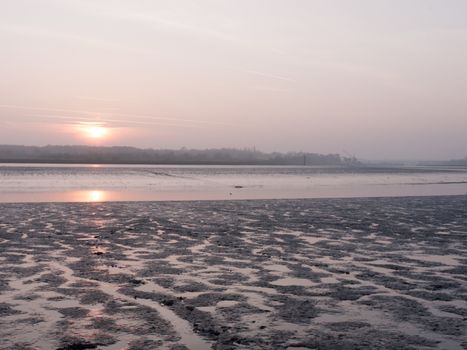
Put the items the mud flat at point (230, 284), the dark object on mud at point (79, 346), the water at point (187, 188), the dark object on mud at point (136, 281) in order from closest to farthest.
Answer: the dark object on mud at point (79, 346) < the mud flat at point (230, 284) < the dark object on mud at point (136, 281) < the water at point (187, 188)

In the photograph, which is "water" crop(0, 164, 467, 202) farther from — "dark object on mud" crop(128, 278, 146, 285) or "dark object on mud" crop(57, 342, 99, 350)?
"dark object on mud" crop(57, 342, 99, 350)

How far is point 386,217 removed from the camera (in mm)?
22078

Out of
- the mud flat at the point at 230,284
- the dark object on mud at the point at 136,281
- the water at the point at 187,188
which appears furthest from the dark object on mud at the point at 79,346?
the water at the point at 187,188

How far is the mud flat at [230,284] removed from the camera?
7.11 m

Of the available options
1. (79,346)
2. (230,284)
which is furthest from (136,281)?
(79,346)

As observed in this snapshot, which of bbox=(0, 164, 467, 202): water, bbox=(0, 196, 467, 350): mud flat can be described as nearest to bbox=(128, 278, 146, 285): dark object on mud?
bbox=(0, 196, 467, 350): mud flat

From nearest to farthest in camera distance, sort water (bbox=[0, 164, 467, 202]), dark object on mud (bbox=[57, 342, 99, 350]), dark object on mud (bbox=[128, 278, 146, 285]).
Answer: dark object on mud (bbox=[57, 342, 99, 350]) < dark object on mud (bbox=[128, 278, 146, 285]) < water (bbox=[0, 164, 467, 202])

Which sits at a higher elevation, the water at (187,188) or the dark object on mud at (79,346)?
the water at (187,188)

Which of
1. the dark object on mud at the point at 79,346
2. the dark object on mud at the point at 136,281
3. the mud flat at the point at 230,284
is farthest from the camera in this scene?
the dark object on mud at the point at 136,281

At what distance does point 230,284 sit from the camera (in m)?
10.1

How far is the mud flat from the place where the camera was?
7.11 m

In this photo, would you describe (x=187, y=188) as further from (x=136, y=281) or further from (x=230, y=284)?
(x=230, y=284)

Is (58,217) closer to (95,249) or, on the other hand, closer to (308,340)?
(95,249)

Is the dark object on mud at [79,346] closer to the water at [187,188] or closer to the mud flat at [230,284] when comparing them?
the mud flat at [230,284]
